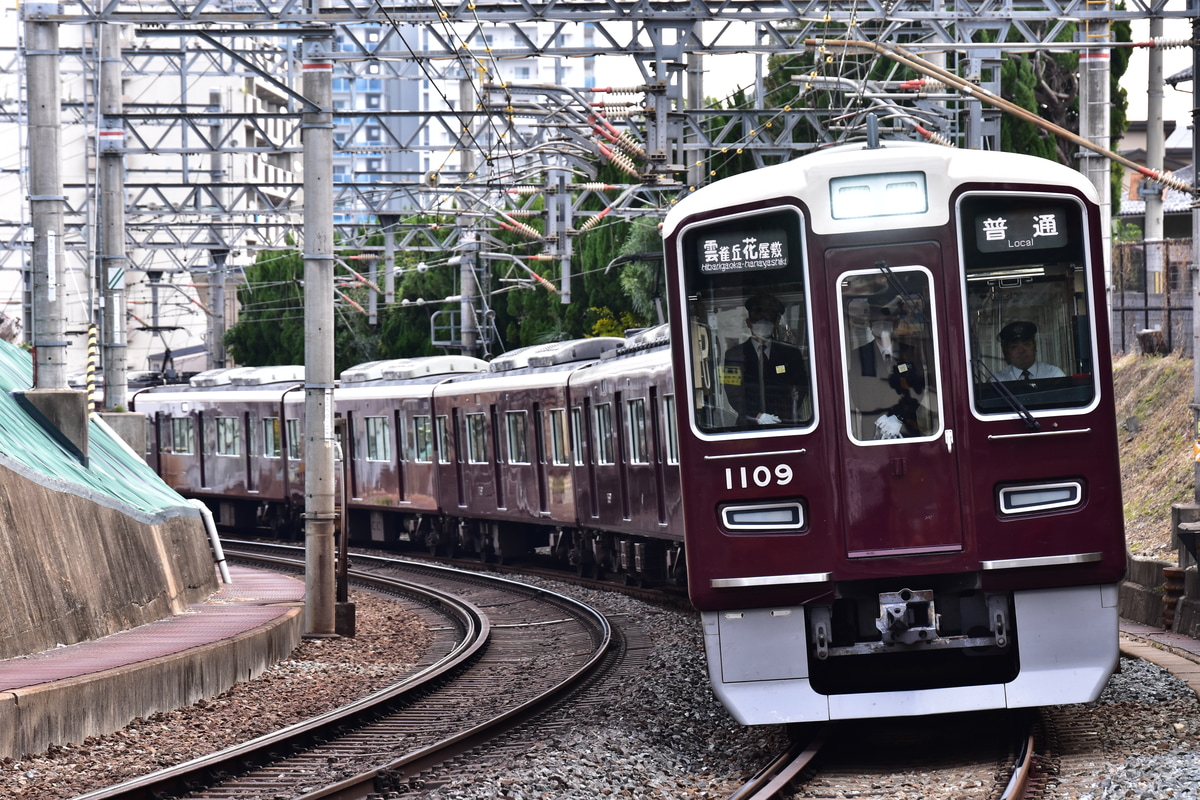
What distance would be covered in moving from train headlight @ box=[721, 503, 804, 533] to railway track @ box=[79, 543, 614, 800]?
6.61 ft

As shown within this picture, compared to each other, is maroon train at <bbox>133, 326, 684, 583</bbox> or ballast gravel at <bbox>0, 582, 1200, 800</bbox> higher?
maroon train at <bbox>133, 326, 684, 583</bbox>

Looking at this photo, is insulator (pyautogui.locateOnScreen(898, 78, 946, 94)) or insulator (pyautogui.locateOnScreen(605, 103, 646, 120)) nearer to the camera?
insulator (pyautogui.locateOnScreen(898, 78, 946, 94))

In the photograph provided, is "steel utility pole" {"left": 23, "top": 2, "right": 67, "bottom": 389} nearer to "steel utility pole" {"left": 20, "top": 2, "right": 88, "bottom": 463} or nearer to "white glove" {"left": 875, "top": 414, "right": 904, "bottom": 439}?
"steel utility pole" {"left": 20, "top": 2, "right": 88, "bottom": 463}

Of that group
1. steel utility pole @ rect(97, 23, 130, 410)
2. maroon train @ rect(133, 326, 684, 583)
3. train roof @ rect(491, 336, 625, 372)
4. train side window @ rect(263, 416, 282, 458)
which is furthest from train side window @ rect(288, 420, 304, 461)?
steel utility pole @ rect(97, 23, 130, 410)

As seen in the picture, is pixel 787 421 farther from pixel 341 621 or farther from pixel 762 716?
pixel 341 621

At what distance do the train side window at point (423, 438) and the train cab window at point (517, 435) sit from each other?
2.97 m

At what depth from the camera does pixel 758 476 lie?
28.1ft

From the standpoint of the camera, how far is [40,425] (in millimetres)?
15531

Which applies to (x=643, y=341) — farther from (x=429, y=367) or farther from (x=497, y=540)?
(x=429, y=367)

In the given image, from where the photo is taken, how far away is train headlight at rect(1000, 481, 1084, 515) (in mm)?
8406

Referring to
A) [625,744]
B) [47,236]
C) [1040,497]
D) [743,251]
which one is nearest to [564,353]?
[47,236]

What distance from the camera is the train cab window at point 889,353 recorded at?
8469mm

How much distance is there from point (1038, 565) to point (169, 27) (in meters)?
11.8

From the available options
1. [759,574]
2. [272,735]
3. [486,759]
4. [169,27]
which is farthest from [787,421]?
[169,27]
